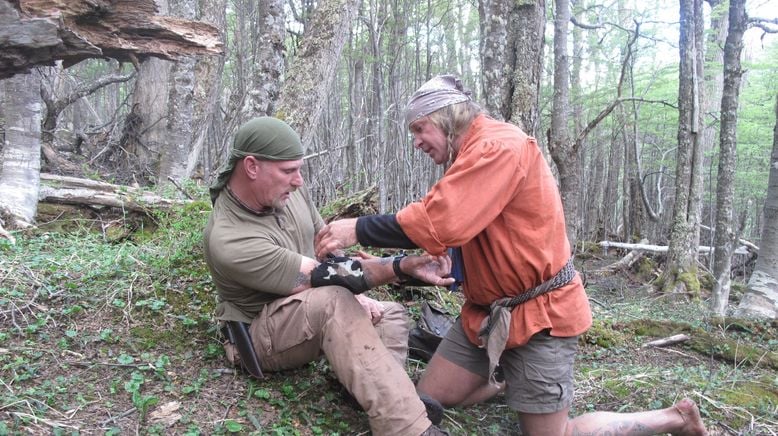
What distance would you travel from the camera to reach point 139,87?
29.3 ft

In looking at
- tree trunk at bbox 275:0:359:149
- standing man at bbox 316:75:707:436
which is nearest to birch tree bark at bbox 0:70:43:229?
tree trunk at bbox 275:0:359:149

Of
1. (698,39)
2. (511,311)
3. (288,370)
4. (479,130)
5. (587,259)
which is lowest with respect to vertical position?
(587,259)

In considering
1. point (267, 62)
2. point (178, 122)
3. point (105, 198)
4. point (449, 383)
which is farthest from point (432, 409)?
point (178, 122)

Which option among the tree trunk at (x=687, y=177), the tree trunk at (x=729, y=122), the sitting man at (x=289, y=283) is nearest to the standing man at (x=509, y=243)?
the sitting man at (x=289, y=283)

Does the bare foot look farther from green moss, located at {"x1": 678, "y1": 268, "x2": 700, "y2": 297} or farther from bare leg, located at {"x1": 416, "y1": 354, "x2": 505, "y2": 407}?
green moss, located at {"x1": 678, "y1": 268, "x2": 700, "y2": 297}

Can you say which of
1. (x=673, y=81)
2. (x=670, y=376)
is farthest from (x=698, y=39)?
(x=670, y=376)

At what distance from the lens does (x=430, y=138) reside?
104 inches

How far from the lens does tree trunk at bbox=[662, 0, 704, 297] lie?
8375 millimetres

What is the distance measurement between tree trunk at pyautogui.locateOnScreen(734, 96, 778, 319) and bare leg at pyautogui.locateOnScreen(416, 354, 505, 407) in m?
4.27

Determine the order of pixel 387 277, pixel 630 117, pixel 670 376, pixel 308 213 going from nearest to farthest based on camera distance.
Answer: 1. pixel 387 277
2. pixel 308 213
3. pixel 670 376
4. pixel 630 117

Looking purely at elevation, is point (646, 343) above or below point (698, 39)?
below

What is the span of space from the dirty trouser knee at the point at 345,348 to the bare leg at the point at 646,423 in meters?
0.71

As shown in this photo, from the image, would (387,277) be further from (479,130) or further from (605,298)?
(605,298)

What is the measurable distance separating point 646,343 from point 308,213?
3260 mm
